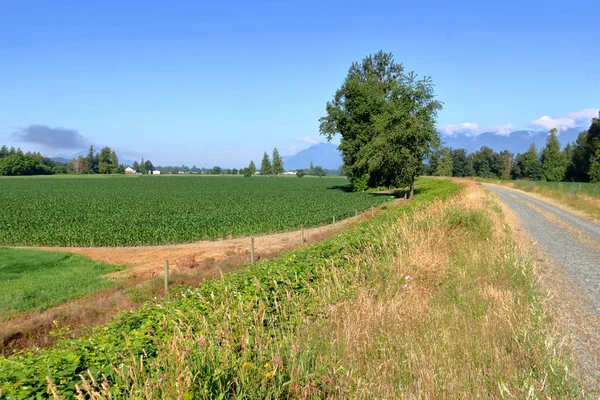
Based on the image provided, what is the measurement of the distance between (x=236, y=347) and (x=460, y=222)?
9.82 m

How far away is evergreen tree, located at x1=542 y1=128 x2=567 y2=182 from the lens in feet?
293

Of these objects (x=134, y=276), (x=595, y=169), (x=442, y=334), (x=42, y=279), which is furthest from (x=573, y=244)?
(x=595, y=169)

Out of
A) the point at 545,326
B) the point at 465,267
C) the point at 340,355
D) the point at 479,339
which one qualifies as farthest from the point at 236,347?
the point at 465,267

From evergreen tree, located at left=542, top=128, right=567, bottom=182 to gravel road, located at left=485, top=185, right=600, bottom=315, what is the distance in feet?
280

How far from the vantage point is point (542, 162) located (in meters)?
108

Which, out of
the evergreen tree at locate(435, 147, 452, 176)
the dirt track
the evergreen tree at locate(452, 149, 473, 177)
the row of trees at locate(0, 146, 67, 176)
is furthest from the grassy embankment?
the row of trees at locate(0, 146, 67, 176)

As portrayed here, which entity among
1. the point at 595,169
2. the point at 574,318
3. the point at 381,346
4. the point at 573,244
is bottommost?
the point at 573,244

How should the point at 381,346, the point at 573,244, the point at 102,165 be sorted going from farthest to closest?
the point at 102,165 → the point at 573,244 → the point at 381,346

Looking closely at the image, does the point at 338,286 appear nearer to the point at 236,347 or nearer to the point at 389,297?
the point at 389,297

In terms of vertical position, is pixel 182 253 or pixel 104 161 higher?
pixel 104 161

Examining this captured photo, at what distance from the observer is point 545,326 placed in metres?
5.21

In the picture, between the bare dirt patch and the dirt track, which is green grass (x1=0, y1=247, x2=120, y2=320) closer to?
the bare dirt patch

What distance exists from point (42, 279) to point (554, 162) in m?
107

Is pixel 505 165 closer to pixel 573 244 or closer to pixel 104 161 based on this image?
pixel 573 244
